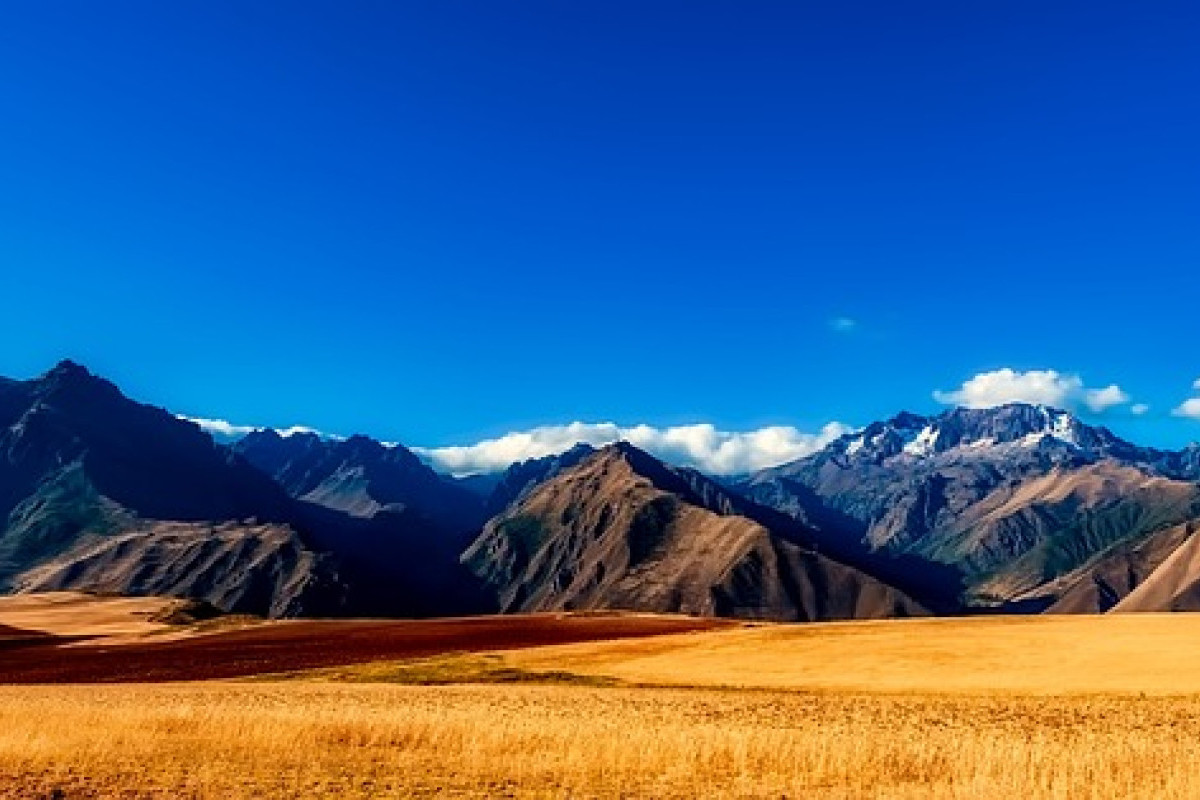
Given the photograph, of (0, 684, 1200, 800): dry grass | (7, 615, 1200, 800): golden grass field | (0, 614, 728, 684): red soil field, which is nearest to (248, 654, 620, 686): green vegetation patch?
(7, 615, 1200, 800): golden grass field

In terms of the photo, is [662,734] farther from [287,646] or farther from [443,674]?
[287,646]

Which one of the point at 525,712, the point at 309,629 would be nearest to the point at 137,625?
the point at 309,629

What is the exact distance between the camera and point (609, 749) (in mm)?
29266

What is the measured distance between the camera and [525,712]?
38.9 metres

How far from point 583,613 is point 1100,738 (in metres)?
122

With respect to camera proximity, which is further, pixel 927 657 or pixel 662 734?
pixel 927 657

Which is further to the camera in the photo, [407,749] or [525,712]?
[525,712]

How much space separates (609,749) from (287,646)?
77.5 meters

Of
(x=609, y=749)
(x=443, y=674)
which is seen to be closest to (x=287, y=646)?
(x=443, y=674)

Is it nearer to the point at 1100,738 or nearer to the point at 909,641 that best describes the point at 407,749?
the point at 1100,738

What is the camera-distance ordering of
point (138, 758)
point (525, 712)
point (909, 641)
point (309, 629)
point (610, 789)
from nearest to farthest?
point (610, 789) → point (138, 758) → point (525, 712) → point (909, 641) → point (309, 629)

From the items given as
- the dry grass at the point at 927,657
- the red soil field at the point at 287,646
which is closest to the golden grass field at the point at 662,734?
the dry grass at the point at 927,657

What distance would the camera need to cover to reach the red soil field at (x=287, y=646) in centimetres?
7962

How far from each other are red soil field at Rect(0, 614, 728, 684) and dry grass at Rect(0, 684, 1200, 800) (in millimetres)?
38628
